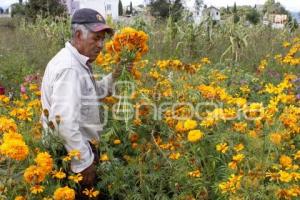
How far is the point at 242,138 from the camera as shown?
267 cm

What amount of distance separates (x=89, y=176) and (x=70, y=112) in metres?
0.40

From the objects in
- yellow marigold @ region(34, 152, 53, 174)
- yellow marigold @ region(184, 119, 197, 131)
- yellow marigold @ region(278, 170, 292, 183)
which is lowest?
yellow marigold @ region(278, 170, 292, 183)

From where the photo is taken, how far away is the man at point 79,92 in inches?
106

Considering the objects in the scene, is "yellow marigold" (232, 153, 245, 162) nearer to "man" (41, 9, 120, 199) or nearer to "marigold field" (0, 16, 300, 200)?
"marigold field" (0, 16, 300, 200)

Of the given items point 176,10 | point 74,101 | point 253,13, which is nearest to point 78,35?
point 74,101

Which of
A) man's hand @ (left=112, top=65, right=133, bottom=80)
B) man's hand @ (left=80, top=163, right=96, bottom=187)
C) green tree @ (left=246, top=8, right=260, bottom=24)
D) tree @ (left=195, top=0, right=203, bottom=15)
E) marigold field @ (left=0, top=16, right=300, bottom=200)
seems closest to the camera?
marigold field @ (left=0, top=16, right=300, bottom=200)

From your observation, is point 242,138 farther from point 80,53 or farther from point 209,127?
point 80,53

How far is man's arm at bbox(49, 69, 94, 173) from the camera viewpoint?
266 centimetres

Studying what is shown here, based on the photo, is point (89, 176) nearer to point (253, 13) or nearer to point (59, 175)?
point (59, 175)

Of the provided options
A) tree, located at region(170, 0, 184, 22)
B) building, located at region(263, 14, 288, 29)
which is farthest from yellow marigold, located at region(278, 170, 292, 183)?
building, located at region(263, 14, 288, 29)

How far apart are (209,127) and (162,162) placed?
0.35m

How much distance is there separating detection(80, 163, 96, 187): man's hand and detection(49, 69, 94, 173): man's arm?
0.02 meters

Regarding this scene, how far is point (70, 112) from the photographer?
105 inches

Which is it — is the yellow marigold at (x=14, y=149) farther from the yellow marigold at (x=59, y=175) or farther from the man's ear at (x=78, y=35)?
the man's ear at (x=78, y=35)
